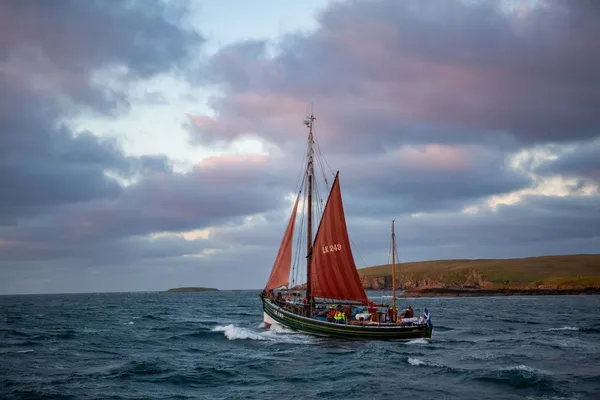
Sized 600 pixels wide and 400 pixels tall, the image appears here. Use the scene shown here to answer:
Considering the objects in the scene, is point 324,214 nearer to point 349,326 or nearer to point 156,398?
point 349,326

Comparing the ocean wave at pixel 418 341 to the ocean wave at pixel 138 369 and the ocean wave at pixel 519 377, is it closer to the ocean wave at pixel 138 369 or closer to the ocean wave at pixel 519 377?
the ocean wave at pixel 519 377

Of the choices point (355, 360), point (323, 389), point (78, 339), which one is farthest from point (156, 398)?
point (78, 339)

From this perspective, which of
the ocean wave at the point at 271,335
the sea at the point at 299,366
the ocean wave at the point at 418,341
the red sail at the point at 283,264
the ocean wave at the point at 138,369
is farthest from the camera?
the red sail at the point at 283,264

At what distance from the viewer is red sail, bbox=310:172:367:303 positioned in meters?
57.6

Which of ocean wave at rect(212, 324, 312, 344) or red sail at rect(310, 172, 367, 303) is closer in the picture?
ocean wave at rect(212, 324, 312, 344)

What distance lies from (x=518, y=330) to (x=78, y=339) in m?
52.4

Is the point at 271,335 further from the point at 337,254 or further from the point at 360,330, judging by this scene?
the point at 337,254

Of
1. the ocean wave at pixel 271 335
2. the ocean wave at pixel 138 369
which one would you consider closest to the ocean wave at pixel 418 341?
the ocean wave at pixel 271 335

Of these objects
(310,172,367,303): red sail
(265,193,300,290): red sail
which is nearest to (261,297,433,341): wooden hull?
(310,172,367,303): red sail

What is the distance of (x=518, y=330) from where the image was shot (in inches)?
2530

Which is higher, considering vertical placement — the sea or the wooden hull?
the wooden hull

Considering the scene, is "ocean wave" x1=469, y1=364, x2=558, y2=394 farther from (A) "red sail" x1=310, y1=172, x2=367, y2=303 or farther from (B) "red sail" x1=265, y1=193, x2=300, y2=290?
(B) "red sail" x1=265, y1=193, x2=300, y2=290

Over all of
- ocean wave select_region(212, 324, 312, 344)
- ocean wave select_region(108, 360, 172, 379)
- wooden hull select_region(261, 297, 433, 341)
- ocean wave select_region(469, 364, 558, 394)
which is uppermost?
wooden hull select_region(261, 297, 433, 341)

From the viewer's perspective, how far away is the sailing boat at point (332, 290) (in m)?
53.2
